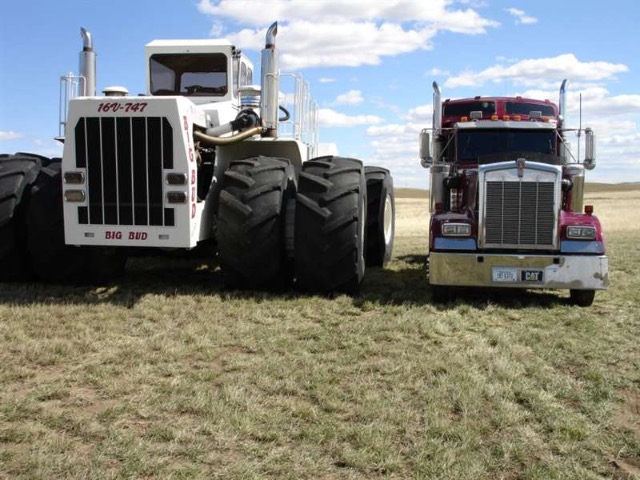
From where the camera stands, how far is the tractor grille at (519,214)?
7.27 metres

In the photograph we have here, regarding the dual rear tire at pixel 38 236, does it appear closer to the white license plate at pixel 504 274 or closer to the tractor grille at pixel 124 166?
the tractor grille at pixel 124 166

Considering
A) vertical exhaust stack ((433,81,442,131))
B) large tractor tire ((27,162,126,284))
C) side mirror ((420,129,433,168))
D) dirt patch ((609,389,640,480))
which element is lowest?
dirt patch ((609,389,640,480))

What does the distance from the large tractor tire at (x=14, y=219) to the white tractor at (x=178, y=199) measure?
0.04ft

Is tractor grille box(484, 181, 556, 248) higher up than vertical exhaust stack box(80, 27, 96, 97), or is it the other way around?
vertical exhaust stack box(80, 27, 96, 97)

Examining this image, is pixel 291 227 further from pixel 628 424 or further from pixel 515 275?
pixel 628 424

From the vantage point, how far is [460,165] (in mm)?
9367

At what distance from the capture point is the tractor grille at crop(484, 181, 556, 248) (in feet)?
23.9

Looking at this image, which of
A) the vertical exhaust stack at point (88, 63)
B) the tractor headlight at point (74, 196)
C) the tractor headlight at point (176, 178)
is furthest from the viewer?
the vertical exhaust stack at point (88, 63)

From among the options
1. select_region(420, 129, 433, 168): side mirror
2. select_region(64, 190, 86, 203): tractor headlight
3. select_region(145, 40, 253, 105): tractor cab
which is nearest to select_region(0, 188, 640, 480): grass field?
select_region(64, 190, 86, 203): tractor headlight

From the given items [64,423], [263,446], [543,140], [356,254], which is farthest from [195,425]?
[543,140]

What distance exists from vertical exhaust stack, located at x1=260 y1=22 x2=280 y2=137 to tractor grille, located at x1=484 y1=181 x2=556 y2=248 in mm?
2676

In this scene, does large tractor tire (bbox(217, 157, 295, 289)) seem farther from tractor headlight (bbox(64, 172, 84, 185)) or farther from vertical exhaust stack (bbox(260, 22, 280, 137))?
tractor headlight (bbox(64, 172, 84, 185))

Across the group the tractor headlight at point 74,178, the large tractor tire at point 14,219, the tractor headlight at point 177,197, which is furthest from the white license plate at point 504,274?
the large tractor tire at point 14,219

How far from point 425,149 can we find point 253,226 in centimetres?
311
